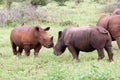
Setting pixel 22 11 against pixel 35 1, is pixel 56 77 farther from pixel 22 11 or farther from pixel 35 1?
→ pixel 35 1

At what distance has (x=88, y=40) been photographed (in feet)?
34.6

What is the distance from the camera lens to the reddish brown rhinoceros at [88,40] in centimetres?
1038

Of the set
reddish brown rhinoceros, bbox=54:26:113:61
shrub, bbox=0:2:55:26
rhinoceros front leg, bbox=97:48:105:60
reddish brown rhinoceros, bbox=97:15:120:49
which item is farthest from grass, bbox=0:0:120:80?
shrub, bbox=0:2:55:26

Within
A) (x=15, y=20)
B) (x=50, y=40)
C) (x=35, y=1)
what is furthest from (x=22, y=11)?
(x=50, y=40)

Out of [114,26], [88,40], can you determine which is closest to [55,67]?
[88,40]

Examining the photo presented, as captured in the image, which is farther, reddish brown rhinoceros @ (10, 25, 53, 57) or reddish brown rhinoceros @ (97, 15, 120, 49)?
reddish brown rhinoceros @ (97, 15, 120, 49)

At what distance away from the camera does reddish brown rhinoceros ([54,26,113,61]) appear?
34.0 ft

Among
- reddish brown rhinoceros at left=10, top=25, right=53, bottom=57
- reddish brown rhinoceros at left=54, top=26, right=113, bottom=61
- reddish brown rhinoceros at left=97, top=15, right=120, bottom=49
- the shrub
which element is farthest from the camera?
the shrub

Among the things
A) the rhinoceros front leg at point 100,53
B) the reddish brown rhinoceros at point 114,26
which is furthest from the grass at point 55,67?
the reddish brown rhinoceros at point 114,26

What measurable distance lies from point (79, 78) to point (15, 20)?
13753mm

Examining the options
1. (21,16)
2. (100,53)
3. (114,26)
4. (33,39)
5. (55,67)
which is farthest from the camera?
(21,16)

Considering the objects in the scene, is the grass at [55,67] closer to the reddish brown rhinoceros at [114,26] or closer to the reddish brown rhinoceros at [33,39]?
the reddish brown rhinoceros at [33,39]

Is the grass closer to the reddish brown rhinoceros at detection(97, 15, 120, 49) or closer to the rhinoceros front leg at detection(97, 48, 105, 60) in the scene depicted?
the rhinoceros front leg at detection(97, 48, 105, 60)

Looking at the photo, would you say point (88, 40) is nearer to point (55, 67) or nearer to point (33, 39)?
point (33, 39)
